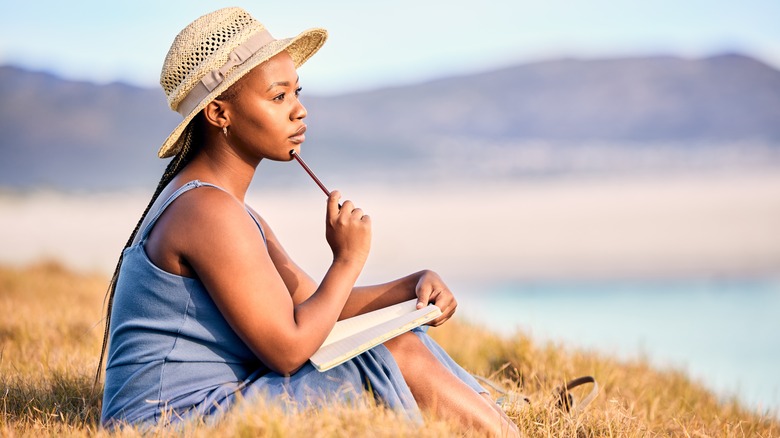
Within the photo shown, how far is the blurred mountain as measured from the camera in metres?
51.4

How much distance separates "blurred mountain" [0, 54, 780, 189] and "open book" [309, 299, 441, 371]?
39328 mm

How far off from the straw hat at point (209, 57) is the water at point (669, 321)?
85.0 inches

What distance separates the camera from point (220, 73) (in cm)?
272

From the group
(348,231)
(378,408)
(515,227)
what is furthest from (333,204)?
(515,227)

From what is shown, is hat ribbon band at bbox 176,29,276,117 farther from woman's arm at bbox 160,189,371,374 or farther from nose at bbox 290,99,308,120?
woman's arm at bbox 160,189,371,374

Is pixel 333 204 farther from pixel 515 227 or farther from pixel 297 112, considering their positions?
pixel 515 227

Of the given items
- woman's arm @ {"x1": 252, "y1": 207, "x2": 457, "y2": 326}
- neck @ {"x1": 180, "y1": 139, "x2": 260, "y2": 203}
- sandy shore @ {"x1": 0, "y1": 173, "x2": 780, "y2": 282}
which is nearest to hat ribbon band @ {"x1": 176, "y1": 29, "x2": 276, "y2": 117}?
neck @ {"x1": 180, "y1": 139, "x2": 260, "y2": 203}

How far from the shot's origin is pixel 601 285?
15.2 meters

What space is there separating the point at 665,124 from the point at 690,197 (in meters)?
36.1

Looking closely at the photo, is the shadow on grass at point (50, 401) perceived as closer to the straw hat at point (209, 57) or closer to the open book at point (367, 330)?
the open book at point (367, 330)

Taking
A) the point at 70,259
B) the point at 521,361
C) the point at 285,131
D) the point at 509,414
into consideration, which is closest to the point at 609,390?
the point at 521,361

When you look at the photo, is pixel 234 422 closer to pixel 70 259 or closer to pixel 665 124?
pixel 70 259

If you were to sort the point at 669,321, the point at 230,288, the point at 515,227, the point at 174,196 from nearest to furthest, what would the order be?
the point at 230,288
the point at 174,196
the point at 669,321
the point at 515,227

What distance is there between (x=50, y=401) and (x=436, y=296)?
145cm
